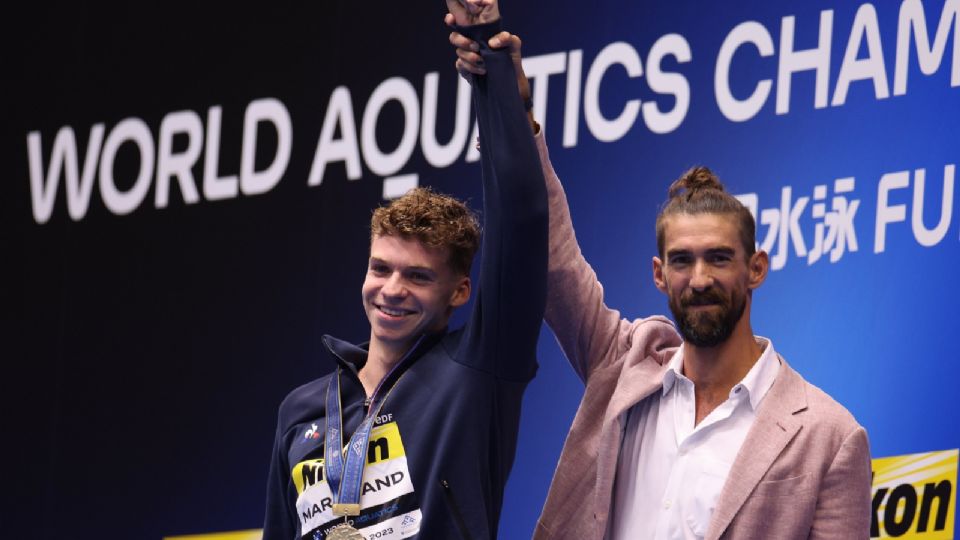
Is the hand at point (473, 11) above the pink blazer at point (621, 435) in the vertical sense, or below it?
above

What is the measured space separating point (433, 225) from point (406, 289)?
136 millimetres

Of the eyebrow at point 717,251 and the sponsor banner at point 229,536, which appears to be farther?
the sponsor banner at point 229,536

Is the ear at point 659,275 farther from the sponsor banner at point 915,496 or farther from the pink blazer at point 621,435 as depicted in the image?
the sponsor banner at point 915,496

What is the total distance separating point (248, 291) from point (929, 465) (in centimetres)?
235

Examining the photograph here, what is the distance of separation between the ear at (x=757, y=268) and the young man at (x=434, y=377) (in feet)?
1.40

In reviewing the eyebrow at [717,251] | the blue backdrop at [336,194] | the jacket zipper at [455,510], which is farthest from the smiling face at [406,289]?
the blue backdrop at [336,194]

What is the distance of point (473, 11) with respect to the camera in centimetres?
281

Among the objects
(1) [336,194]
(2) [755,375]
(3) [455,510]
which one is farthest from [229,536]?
(2) [755,375]

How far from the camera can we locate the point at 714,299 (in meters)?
2.92

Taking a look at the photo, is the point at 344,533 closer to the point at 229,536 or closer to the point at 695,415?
the point at 695,415

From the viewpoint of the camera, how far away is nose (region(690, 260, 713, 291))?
292 centimetres

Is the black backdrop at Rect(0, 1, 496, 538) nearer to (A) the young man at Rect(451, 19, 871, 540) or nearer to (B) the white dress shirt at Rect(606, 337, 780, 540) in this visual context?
(A) the young man at Rect(451, 19, 871, 540)

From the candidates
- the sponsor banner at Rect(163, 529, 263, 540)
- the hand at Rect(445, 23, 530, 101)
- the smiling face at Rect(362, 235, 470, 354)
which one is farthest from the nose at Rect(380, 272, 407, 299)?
the sponsor banner at Rect(163, 529, 263, 540)

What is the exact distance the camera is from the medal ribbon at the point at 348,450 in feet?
9.42
